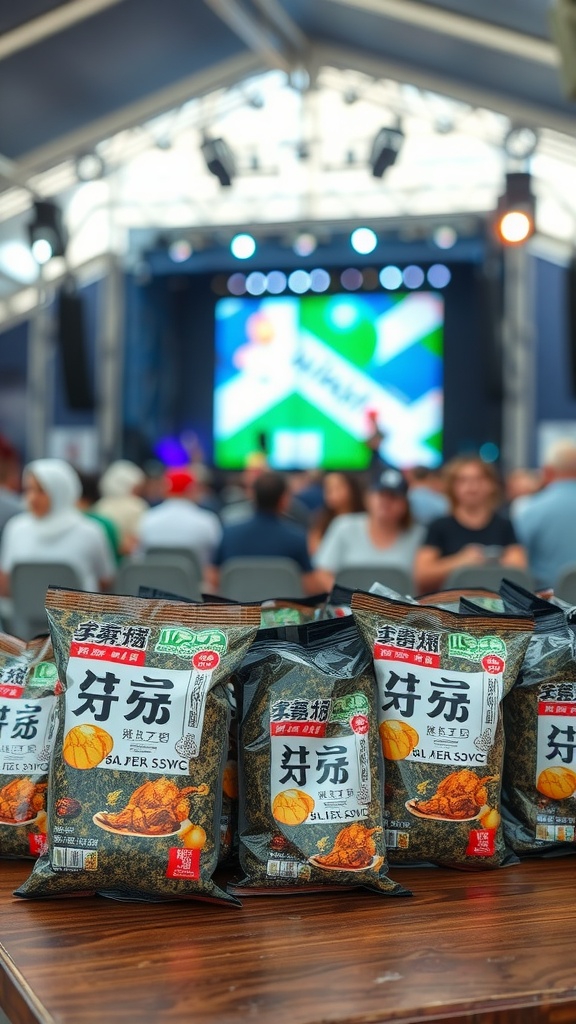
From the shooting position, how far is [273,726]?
1227 mm

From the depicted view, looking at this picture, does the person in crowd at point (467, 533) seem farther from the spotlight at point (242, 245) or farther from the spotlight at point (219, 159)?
the spotlight at point (242, 245)

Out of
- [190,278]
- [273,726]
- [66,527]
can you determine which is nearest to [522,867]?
[273,726]

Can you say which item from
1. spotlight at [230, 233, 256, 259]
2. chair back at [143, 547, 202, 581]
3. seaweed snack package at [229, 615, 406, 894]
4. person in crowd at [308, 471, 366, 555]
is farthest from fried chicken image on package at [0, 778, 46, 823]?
spotlight at [230, 233, 256, 259]

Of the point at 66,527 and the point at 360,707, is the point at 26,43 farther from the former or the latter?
the point at 360,707

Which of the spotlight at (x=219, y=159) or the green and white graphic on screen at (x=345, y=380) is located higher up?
the spotlight at (x=219, y=159)

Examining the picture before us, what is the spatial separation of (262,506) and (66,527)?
799 millimetres

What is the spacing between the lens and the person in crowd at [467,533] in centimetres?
426

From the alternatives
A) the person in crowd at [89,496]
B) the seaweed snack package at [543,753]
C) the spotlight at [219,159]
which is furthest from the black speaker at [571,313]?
the seaweed snack package at [543,753]

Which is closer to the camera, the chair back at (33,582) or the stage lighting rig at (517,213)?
the chair back at (33,582)

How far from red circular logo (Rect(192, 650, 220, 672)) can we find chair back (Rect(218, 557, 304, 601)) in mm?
3031

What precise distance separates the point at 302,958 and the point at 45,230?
860cm

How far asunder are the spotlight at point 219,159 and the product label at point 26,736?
28.7ft

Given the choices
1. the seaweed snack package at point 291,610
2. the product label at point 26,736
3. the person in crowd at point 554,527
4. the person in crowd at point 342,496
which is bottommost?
the product label at point 26,736

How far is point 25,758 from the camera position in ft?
4.37
